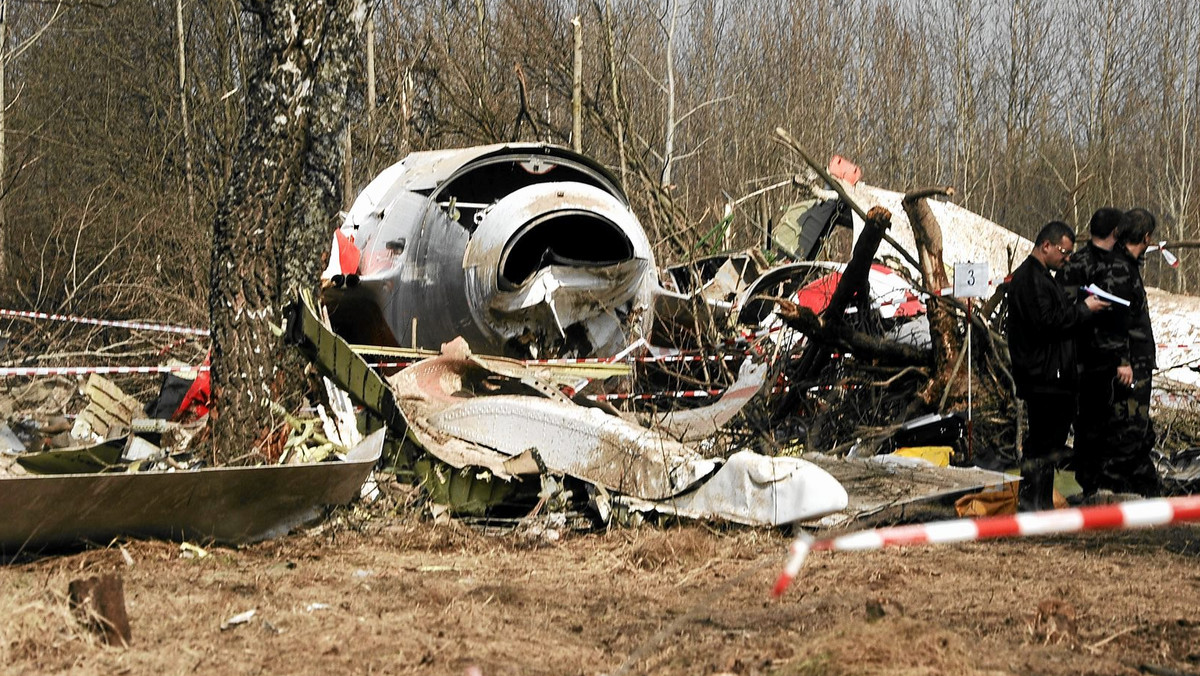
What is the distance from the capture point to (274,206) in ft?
24.1

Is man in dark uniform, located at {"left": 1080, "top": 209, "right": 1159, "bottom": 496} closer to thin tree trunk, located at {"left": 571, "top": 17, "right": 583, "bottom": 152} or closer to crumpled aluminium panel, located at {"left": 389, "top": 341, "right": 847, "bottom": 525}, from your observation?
crumpled aluminium panel, located at {"left": 389, "top": 341, "right": 847, "bottom": 525}

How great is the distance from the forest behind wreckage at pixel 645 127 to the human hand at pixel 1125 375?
1.17 m

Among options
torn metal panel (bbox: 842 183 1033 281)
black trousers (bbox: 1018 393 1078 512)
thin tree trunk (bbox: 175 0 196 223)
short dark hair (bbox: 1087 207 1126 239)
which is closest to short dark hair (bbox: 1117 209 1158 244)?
short dark hair (bbox: 1087 207 1126 239)

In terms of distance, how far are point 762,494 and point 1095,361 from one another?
206cm

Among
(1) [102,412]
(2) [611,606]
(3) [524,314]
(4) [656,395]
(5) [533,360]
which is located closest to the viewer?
(2) [611,606]

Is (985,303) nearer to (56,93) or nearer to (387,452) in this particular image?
(387,452)

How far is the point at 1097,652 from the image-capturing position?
381 centimetres

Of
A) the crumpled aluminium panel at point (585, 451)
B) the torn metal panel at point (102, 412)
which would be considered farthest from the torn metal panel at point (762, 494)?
the torn metal panel at point (102, 412)

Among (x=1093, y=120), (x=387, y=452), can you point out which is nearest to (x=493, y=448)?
(x=387, y=452)

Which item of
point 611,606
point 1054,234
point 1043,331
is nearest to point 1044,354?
point 1043,331

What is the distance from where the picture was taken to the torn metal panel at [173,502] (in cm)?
507

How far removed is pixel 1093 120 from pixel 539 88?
14.3 metres

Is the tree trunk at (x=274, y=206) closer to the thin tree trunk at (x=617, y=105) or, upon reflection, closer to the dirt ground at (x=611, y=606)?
the dirt ground at (x=611, y=606)

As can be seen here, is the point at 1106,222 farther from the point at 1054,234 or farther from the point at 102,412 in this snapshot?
the point at 102,412
